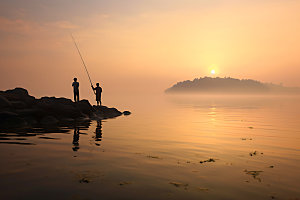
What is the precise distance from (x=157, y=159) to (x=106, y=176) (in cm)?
317

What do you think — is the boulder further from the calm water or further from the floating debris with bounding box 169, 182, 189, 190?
the floating debris with bounding box 169, 182, 189, 190

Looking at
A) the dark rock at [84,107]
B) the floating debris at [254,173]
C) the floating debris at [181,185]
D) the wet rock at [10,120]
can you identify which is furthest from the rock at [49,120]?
the floating debris at [254,173]

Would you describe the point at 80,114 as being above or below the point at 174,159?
above

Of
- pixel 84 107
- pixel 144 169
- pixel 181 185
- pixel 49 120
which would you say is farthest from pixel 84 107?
pixel 181 185

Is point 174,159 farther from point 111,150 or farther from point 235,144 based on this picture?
point 235,144

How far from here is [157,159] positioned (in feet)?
35.1

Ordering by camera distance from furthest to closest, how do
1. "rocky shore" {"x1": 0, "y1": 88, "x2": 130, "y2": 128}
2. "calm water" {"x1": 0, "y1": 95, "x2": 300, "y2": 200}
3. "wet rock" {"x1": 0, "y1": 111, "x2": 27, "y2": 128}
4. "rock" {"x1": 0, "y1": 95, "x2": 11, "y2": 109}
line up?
"rock" {"x1": 0, "y1": 95, "x2": 11, "y2": 109} < "rocky shore" {"x1": 0, "y1": 88, "x2": 130, "y2": 128} < "wet rock" {"x1": 0, "y1": 111, "x2": 27, "y2": 128} < "calm water" {"x1": 0, "y1": 95, "x2": 300, "y2": 200}

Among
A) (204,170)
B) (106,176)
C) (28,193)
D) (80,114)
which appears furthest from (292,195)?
(80,114)

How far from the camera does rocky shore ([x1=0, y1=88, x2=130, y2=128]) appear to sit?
20.8 metres

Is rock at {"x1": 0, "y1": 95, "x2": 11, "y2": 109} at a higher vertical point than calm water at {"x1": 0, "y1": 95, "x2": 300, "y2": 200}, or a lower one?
higher

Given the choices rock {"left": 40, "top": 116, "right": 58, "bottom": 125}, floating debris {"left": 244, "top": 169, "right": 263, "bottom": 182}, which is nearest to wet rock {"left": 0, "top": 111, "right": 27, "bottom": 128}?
rock {"left": 40, "top": 116, "right": 58, "bottom": 125}

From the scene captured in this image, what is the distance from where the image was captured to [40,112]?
23.8m

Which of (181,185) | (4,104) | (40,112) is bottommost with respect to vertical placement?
(181,185)

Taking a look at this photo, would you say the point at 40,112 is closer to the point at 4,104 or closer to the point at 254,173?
the point at 4,104
